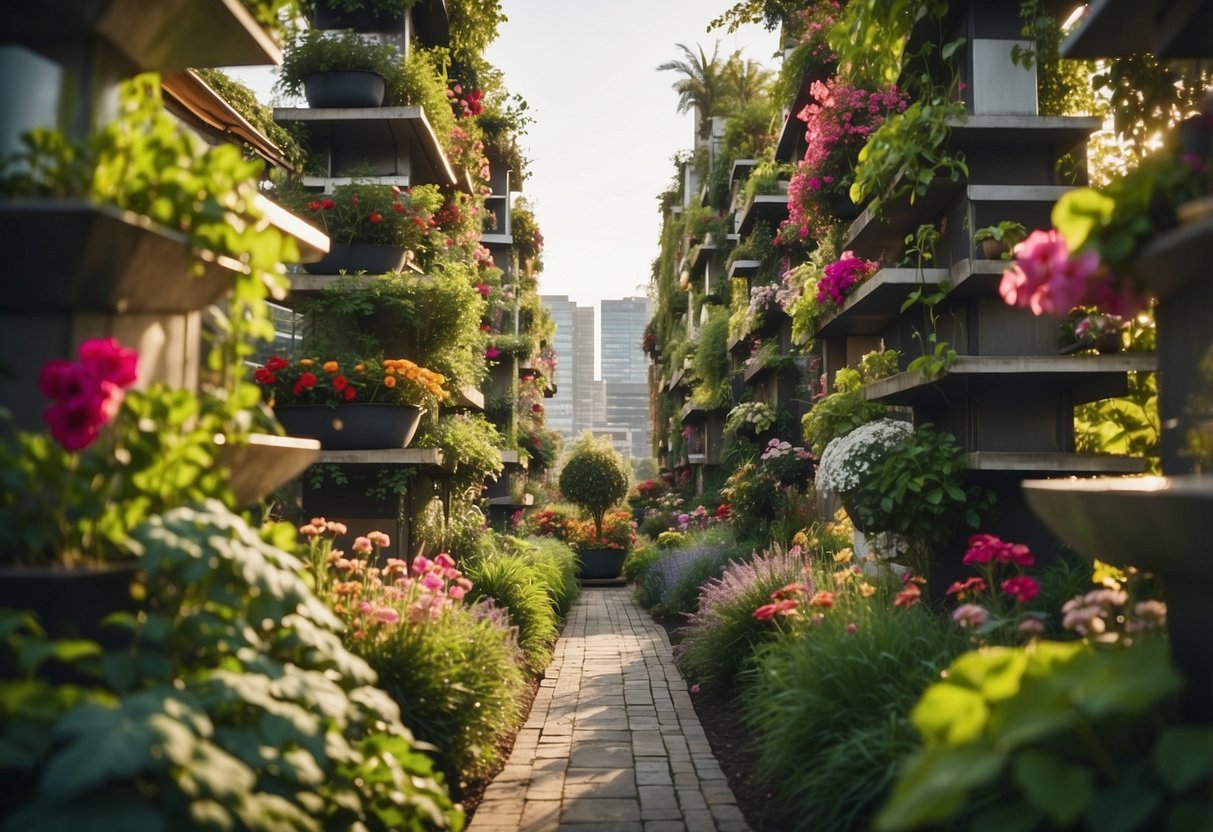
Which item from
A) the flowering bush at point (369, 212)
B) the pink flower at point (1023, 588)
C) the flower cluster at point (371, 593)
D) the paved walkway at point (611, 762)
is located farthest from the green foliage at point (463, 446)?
the pink flower at point (1023, 588)

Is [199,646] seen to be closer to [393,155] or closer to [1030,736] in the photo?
[1030,736]

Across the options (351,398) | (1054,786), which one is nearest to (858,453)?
(351,398)

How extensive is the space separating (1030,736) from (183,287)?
2.50 metres

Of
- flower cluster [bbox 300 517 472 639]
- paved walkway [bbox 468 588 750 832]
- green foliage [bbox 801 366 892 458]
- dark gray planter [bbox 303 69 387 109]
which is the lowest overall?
paved walkway [bbox 468 588 750 832]

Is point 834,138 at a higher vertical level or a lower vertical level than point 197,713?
higher

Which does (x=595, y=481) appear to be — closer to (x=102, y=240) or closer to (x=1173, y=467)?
(x=1173, y=467)

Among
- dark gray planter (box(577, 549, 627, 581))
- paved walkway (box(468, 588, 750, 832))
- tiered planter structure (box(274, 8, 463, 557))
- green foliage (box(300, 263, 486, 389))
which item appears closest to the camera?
paved walkway (box(468, 588, 750, 832))

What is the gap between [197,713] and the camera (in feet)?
6.92

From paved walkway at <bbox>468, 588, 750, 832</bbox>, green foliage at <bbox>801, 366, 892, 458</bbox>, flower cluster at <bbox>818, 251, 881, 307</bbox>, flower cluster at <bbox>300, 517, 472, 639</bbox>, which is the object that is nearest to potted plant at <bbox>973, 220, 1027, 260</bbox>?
flower cluster at <bbox>818, 251, 881, 307</bbox>

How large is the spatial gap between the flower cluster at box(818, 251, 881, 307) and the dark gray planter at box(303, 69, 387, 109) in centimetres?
533

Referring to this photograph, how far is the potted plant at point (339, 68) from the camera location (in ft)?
35.2

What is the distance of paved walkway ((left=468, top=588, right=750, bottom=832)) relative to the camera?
4562mm

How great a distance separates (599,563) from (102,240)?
57.1 feet

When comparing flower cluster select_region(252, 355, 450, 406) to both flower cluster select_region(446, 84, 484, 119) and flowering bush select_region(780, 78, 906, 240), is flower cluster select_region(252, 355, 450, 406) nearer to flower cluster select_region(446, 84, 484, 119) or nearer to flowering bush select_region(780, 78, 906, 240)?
flowering bush select_region(780, 78, 906, 240)
